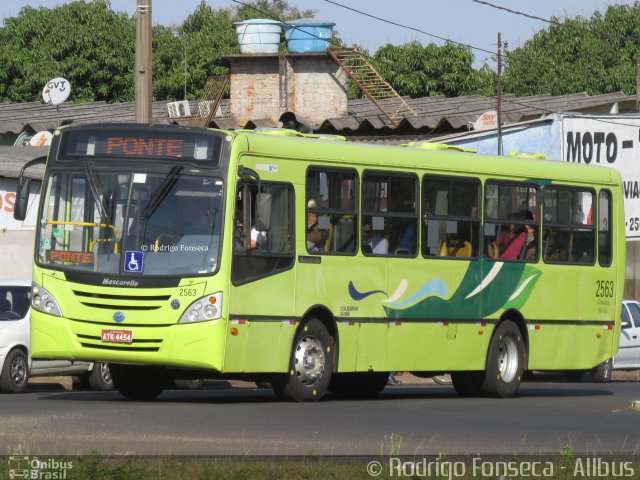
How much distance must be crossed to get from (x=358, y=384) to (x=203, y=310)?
194 inches

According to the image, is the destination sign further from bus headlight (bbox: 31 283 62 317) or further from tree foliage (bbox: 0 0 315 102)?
tree foliage (bbox: 0 0 315 102)

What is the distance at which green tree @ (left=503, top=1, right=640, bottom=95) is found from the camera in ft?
243

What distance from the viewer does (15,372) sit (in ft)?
67.3

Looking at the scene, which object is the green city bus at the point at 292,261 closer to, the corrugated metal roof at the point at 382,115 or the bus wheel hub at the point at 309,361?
the bus wheel hub at the point at 309,361

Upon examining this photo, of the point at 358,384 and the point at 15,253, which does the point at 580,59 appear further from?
the point at 358,384

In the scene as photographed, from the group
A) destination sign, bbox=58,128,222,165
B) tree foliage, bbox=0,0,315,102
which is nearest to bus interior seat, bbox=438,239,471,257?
destination sign, bbox=58,128,222,165

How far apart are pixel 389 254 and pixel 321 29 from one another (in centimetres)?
2917

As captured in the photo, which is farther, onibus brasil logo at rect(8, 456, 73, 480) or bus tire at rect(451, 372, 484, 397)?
bus tire at rect(451, 372, 484, 397)

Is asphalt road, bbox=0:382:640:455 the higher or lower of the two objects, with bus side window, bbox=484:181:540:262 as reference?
lower

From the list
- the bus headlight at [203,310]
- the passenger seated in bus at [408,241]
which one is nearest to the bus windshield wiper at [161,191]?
the bus headlight at [203,310]

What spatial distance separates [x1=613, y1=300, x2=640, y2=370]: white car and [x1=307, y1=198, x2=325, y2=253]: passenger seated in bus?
14007 millimetres

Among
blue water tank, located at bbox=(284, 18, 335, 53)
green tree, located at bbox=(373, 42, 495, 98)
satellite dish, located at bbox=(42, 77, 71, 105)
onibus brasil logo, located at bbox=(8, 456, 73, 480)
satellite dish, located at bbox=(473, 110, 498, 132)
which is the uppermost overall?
green tree, located at bbox=(373, 42, 495, 98)

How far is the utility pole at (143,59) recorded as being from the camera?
877 inches

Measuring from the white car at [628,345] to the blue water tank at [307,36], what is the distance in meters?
17.7
